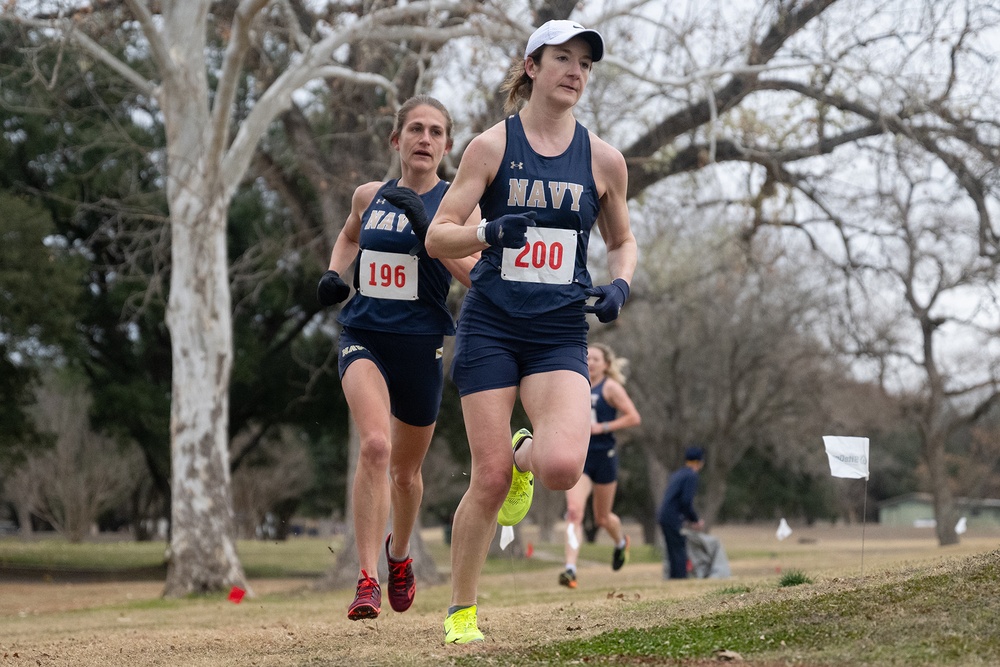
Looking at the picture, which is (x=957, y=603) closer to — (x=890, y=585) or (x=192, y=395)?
(x=890, y=585)

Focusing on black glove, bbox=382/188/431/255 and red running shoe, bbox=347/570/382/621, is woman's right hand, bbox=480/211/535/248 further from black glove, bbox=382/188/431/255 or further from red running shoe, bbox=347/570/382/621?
red running shoe, bbox=347/570/382/621

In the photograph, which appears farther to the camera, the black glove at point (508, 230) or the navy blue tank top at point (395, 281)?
the navy blue tank top at point (395, 281)

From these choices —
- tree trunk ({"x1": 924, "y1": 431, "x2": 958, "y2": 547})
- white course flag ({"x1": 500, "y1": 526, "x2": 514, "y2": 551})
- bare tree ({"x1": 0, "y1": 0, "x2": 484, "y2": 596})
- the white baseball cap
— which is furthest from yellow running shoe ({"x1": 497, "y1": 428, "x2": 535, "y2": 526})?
tree trunk ({"x1": 924, "y1": 431, "x2": 958, "y2": 547})

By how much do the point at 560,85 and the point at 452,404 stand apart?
66.7 feet

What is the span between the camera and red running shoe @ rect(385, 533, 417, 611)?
6.57 meters

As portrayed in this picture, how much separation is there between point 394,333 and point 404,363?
0.57 ft

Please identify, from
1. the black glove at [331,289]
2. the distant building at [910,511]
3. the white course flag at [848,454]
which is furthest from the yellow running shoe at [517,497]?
the distant building at [910,511]

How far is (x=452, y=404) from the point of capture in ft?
82.4

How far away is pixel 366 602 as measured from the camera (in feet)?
19.4

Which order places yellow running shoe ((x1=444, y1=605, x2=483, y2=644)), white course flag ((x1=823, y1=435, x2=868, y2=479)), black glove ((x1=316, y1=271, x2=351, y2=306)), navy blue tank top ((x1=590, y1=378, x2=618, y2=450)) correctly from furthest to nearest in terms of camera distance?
navy blue tank top ((x1=590, y1=378, x2=618, y2=450)) → white course flag ((x1=823, y1=435, x2=868, y2=479)) → black glove ((x1=316, y1=271, x2=351, y2=306)) → yellow running shoe ((x1=444, y1=605, x2=483, y2=644))

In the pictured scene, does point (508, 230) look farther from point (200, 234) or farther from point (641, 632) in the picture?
point (200, 234)

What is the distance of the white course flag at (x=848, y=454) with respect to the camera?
7370mm

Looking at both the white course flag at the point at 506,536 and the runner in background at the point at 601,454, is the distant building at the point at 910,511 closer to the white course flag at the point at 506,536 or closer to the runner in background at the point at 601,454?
the runner in background at the point at 601,454

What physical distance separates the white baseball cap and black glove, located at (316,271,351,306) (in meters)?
1.91
